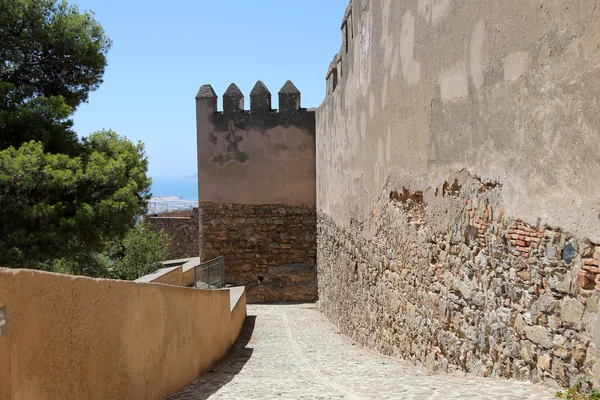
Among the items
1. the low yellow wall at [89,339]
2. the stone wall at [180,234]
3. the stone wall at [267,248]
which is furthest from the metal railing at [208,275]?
the stone wall at [180,234]

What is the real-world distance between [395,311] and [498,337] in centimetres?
287

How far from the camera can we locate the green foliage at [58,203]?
915 centimetres

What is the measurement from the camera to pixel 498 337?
4090 mm

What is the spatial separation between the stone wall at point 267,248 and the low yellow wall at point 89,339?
10996mm

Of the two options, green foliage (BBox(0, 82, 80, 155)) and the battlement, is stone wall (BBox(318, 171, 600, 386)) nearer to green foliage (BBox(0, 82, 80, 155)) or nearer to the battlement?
green foliage (BBox(0, 82, 80, 155))

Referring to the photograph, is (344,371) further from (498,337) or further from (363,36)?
(363,36)

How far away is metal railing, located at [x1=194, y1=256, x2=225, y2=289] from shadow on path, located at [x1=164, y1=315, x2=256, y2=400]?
104 centimetres

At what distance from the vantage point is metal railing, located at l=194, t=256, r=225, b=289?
10445mm

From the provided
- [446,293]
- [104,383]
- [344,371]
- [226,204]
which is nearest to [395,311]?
[344,371]

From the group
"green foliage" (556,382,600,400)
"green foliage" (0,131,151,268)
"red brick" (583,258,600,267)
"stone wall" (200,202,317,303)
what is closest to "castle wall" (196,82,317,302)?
"stone wall" (200,202,317,303)

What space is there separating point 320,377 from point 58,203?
566 cm

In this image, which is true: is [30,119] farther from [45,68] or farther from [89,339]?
[89,339]

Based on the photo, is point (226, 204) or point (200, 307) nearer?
point (200, 307)

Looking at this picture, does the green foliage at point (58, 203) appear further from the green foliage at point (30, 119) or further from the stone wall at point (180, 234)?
the stone wall at point (180, 234)
